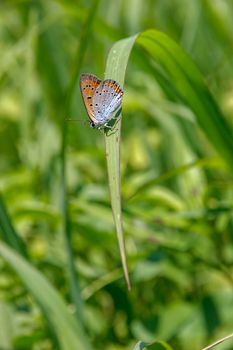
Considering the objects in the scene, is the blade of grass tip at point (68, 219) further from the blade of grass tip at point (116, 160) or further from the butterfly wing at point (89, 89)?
the blade of grass tip at point (116, 160)

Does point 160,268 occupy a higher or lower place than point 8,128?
lower

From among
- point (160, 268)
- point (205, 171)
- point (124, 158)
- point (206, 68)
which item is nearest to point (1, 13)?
point (206, 68)

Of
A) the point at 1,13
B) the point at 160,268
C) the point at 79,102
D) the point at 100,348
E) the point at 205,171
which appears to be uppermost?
the point at 1,13

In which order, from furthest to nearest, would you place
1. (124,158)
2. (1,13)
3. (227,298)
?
(1,13) < (124,158) < (227,298)

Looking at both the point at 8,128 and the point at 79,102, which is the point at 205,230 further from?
the point at 8,128

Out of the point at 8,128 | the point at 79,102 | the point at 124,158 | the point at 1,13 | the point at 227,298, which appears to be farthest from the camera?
the point at 1,13

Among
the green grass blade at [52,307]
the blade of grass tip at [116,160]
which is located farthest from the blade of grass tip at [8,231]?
the blade of grass tip at [116,160]

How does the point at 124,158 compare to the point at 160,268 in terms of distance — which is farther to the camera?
the point at 124,158

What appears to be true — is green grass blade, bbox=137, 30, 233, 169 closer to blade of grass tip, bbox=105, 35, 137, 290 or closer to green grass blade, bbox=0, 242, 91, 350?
blade of grass tip, bbox=105, 35, 137, 290
